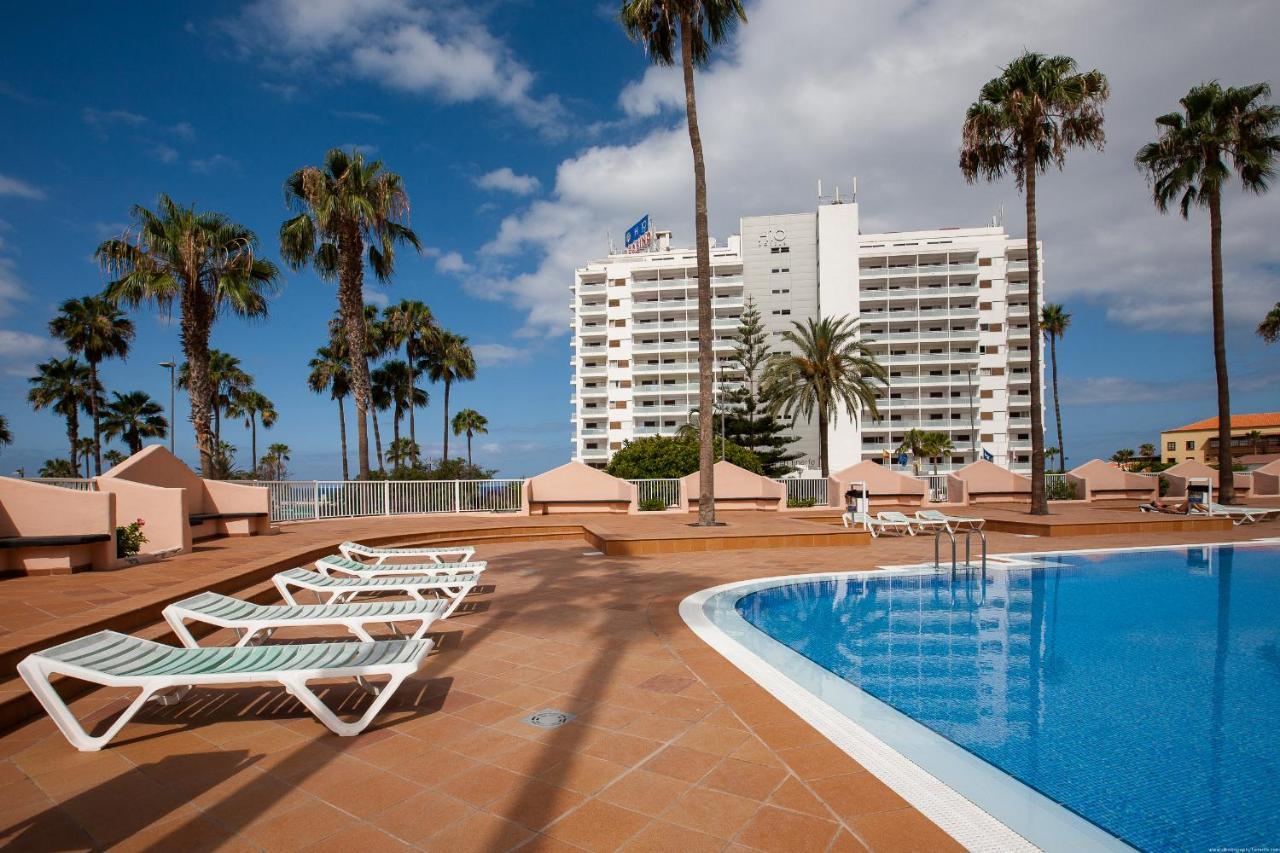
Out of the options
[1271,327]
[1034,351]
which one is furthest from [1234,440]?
[1034,351]

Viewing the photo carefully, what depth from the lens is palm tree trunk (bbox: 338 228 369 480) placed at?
65.7ft

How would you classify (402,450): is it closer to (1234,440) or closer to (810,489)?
(810,489)

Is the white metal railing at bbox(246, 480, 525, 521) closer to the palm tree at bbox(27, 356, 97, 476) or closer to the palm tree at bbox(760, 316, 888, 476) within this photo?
the palm tree at bbox(760, 316, 888, 476)

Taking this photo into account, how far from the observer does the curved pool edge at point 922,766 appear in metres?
2.70

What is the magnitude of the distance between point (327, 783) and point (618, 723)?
161cm

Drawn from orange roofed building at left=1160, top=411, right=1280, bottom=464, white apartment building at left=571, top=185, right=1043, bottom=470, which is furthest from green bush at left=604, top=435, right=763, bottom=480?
orange roofed building at left=1160, top=411, right=1280, bottom=464

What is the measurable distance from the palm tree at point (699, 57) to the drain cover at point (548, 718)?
10.4 metres

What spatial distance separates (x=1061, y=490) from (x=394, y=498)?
2583 centimetres

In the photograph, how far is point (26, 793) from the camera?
3059 millimetres

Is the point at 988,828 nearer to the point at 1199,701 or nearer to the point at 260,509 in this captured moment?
the point at 1199,701

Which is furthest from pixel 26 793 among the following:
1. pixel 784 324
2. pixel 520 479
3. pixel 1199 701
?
pixel 784 324

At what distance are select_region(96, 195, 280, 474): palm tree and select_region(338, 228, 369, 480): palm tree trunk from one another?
2.54m

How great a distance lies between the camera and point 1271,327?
35094mm

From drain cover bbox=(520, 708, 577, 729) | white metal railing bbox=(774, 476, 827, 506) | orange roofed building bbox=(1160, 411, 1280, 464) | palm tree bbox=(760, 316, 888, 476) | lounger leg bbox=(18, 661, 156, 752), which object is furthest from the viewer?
orange roofed building bbox=(1160, 411, 1280, 464)
